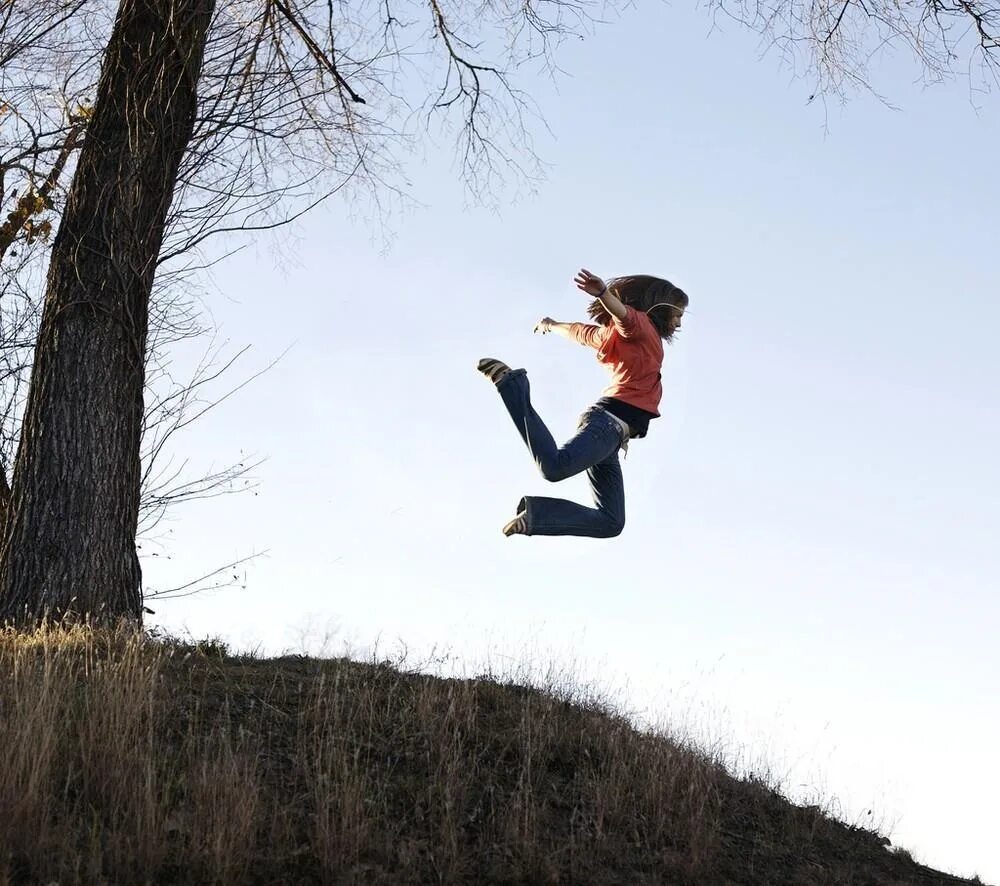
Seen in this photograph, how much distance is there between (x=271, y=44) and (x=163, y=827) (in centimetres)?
590

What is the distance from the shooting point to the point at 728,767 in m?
7.47

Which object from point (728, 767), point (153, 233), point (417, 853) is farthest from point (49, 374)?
point (728, 767)

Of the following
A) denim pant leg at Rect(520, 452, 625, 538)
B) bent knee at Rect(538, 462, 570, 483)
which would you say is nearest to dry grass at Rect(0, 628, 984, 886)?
denim pant leg at Rect(520, 452, 625, 538)

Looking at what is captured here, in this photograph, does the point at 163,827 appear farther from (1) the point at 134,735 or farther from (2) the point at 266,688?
(2) the point at 266,688

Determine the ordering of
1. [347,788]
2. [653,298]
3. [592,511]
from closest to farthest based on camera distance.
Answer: [347,788] → [592,511] → [653,298]

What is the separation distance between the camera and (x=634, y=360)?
701cm

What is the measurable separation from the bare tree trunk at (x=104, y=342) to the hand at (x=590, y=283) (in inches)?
130

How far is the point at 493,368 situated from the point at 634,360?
89 cm

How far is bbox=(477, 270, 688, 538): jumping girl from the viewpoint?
6742 millimetres

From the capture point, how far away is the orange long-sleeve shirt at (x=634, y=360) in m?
6.96

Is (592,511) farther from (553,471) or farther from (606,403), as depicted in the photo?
(606,403)

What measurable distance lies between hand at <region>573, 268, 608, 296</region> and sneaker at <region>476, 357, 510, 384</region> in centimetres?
77

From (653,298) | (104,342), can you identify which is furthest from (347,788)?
(104,342)

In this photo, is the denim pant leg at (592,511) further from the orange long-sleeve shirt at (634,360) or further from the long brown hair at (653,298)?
the long brown hair at (653,298)
